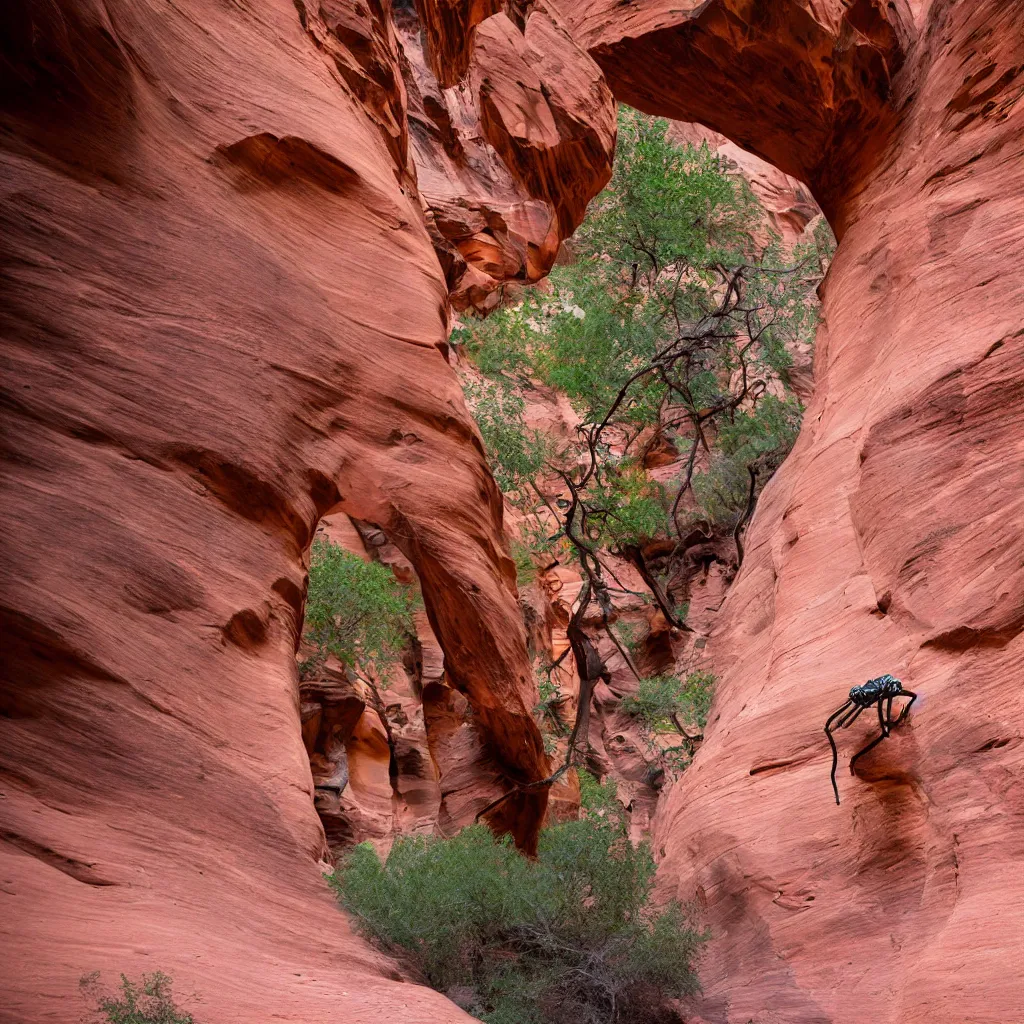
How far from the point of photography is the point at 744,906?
902 cm

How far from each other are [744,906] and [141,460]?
19.2 feet

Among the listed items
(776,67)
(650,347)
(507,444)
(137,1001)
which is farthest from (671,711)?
(137,1001)

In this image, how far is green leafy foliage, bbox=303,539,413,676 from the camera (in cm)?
1744

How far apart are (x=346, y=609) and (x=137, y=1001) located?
1326cm

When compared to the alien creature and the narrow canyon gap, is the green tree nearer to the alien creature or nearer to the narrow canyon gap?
the narrow canyon gap

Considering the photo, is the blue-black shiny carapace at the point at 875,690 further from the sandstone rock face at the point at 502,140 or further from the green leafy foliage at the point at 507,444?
the green leafy foliage at the point at 507,444

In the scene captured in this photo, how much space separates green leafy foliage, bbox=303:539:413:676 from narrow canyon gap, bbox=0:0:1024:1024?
574 centimetres

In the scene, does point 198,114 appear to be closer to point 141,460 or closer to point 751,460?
point 141,460

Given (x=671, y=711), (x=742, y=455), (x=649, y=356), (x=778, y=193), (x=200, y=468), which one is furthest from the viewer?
(x=778, y=193)

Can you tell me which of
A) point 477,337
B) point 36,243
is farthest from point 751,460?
point 36,243

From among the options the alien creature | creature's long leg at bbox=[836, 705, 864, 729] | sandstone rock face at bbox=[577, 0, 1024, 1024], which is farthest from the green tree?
the alien creature

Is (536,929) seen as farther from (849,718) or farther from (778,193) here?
(778,193)

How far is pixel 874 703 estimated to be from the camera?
27.0ft

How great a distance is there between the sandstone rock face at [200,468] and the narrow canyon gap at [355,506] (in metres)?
0.03
